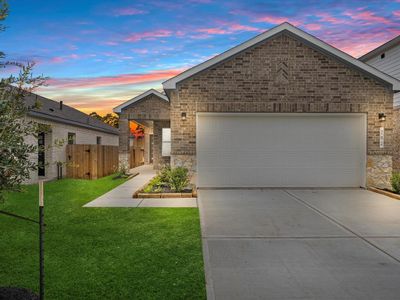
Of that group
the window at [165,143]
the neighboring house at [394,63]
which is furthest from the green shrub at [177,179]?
the window at [165,143]

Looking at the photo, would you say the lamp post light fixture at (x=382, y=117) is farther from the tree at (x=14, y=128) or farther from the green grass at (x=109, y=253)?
the tree at (x=14, y=128)

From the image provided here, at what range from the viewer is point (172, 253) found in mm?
5102

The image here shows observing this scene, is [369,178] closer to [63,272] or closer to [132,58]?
[63,272]

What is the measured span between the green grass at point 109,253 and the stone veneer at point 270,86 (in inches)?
201

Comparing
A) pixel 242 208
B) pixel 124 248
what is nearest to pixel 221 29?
pixel 242 208

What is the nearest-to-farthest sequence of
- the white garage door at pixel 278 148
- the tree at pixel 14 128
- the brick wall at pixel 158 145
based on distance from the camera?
the tree at pixel 14 128, the white garage door at pixel 278 148, the brick wall at pixel 158 145

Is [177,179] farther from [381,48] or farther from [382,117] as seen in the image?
[381,48]

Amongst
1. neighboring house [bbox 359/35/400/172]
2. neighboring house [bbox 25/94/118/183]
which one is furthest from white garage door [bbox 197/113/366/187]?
neighboring house [bbox 25/94/118/183]

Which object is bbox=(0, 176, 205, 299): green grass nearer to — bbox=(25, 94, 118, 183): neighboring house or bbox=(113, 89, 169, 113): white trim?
bbox=(25, 94, 118, 183): neighboring house

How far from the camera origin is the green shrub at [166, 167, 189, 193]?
10977mm

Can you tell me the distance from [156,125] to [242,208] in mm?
14829

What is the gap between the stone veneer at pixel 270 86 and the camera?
12.1m

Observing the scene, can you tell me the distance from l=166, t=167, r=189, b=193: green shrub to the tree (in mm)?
8000

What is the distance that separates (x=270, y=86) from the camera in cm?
1217
